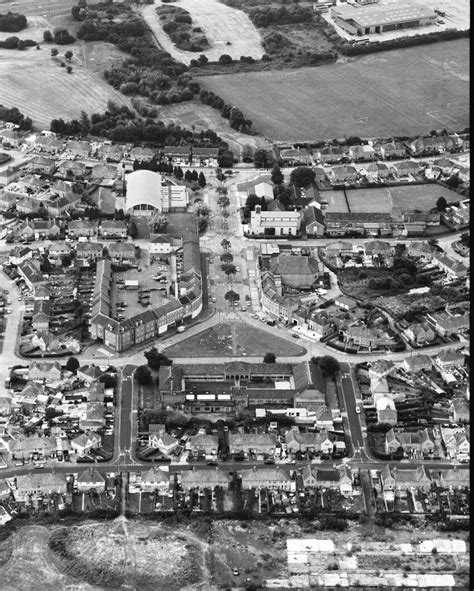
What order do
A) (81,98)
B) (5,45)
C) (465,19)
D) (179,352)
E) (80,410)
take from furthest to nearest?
(465,19) → (5,45) → (81,98) → (179,352) → (80,410)

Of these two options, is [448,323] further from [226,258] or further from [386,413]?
[226,258]

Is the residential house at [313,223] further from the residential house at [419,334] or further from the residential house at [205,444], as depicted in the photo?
the residential house at [205,444]

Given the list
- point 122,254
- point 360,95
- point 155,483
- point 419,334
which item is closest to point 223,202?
point 122,254

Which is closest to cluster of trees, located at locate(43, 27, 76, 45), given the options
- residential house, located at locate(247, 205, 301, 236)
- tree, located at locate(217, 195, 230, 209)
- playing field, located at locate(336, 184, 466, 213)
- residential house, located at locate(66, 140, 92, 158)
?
residential house, located at locate(66, 140, 92, 158)

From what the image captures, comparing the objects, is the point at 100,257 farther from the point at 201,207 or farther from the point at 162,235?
the point at 201,207

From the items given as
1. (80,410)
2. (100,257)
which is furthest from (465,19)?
(80,410)

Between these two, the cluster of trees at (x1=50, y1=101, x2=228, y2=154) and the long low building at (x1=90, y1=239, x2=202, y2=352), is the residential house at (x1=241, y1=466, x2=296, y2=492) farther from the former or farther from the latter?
the cluster of trees at (x1=50, y1=101, x2=228, y2=154)

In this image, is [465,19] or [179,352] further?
[465,19]
